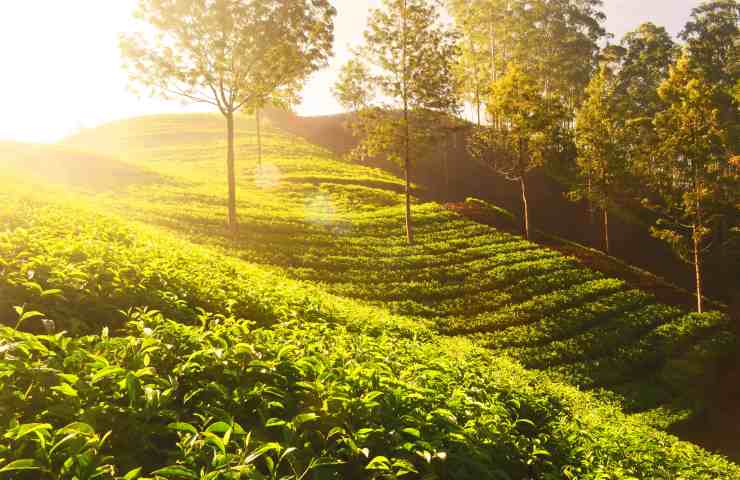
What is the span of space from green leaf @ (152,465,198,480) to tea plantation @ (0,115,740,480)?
3 cm

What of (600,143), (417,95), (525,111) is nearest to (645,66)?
(600,143)

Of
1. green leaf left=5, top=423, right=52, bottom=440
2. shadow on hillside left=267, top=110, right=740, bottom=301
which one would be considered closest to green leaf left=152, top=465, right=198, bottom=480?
green leaf left=5, top=423, right=52, bottom=440

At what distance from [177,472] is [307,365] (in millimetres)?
2233

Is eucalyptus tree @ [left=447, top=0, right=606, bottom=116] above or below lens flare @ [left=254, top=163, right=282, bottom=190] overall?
above

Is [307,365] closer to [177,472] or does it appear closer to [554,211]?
[177,472]

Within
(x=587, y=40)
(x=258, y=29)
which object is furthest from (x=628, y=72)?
(x=258, y=29)

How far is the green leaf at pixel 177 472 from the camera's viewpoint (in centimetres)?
331

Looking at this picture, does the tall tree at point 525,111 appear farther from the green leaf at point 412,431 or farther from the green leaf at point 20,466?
the green leaf at point 20,466

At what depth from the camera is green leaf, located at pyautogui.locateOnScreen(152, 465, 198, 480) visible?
3314 millimetres

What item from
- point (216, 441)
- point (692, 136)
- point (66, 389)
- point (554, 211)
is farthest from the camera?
point (554, 211)

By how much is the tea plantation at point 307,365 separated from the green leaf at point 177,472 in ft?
0.09

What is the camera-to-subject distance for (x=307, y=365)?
17.9 feet

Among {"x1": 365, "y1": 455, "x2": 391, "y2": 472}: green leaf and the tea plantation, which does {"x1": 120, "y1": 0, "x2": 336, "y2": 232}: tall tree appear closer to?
the tea plantation

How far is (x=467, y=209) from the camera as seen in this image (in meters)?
38.7
